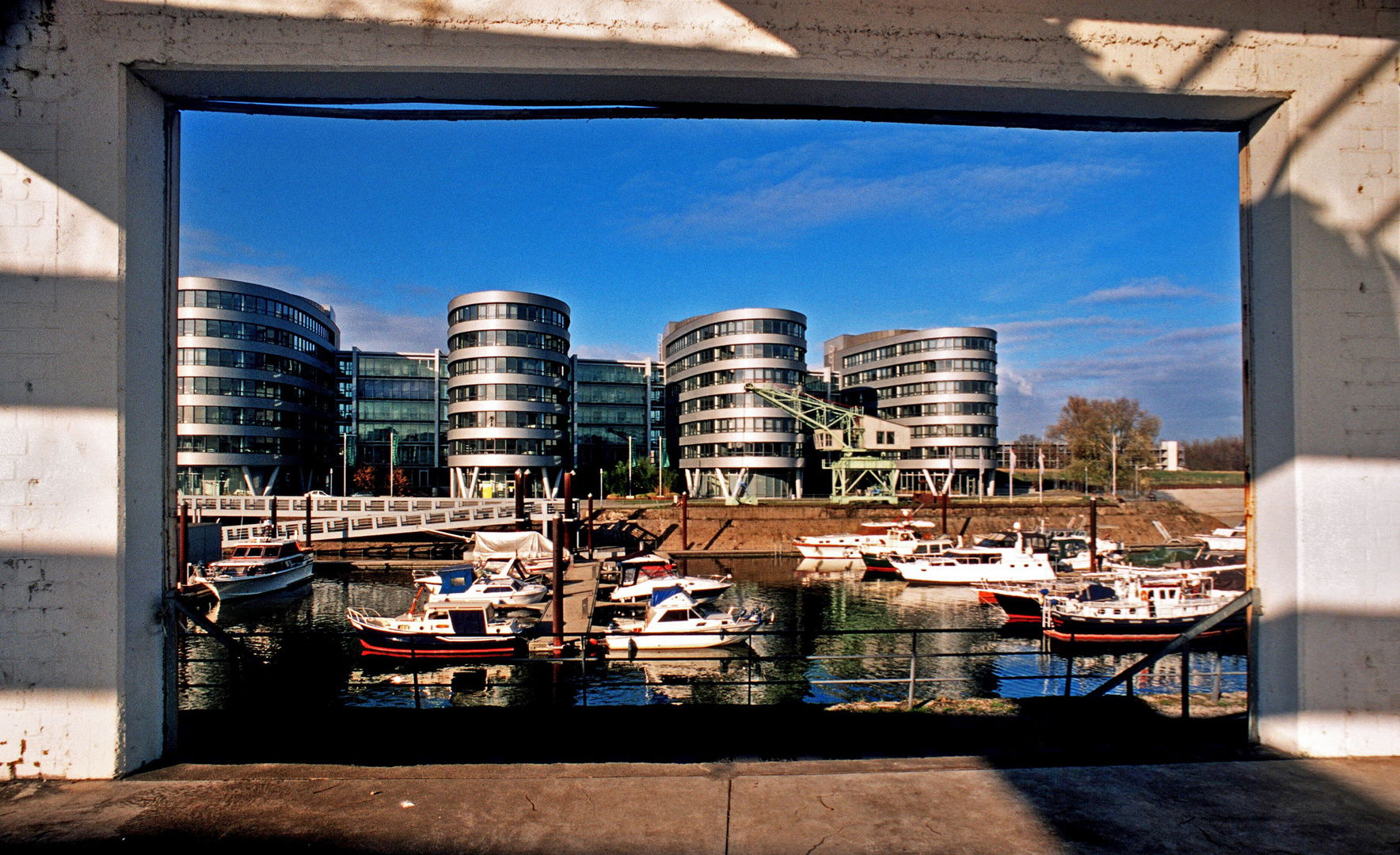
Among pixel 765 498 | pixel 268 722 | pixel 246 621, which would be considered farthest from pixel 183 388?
pixel 268 722

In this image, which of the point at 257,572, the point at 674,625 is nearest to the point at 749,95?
the point at 674,625

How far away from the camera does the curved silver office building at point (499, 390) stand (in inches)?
2547

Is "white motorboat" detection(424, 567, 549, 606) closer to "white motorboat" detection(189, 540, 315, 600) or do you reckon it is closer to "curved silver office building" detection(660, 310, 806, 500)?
"white motorboat" detection(189, 540, 315, 600)

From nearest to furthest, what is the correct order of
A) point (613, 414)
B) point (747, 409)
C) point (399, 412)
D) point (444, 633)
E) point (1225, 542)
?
1. point (444, 633)
2. point (1225, 542)
3. point (747, 409)
4. point (399, 412)
5. point (613, 414)

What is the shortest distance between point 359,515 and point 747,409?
3715 centimetres

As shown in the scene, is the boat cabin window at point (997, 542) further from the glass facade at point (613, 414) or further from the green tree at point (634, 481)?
the glass facade at point (613, 414)

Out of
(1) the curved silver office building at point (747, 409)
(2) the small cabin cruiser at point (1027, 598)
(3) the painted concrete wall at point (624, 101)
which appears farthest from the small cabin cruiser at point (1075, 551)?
(3) the painted concrete wall at point (624, 101)

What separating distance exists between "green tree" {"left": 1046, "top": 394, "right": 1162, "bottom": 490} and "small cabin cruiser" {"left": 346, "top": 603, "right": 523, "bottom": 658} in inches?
2719

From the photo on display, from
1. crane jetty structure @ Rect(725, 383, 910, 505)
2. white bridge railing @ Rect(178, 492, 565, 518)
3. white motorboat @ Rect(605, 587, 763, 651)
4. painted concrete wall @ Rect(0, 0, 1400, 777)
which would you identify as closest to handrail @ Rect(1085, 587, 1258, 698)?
painted concrete wall @ Rect(0, 0, 1400, 777)

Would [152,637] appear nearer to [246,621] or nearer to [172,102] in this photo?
[172,102]

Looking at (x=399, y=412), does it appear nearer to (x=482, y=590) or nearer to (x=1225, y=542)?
(x=482, y=590)

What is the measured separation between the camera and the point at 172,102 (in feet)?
15.5

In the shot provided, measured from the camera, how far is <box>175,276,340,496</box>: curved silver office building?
60.7 meters

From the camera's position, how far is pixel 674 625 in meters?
23.5
